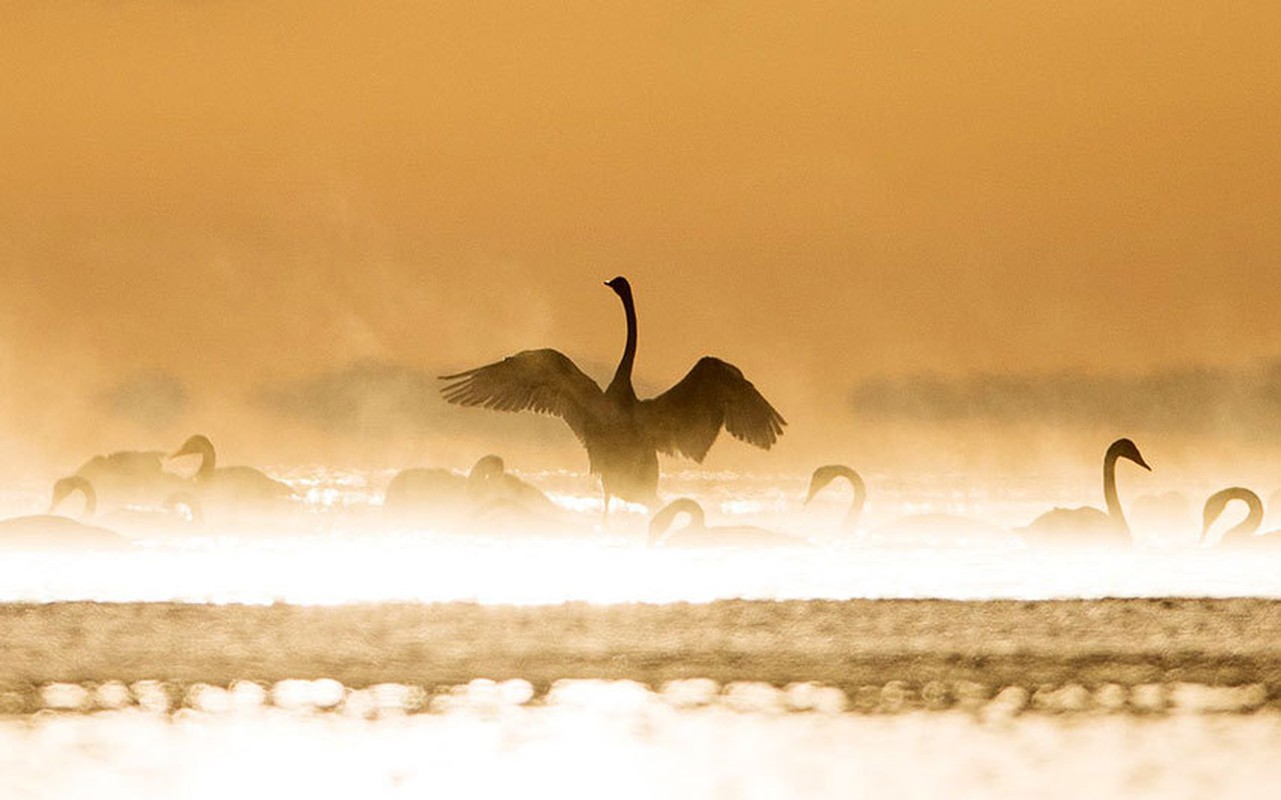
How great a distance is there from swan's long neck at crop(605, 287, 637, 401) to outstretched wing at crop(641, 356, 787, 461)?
1.45 ft

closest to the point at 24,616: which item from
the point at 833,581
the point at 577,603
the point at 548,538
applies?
the point at 577,603

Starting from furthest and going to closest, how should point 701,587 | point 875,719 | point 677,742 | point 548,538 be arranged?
point 548,538 < point 701,587 < point 875,719 < point 677,742

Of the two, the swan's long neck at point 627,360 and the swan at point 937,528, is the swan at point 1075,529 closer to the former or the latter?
the swan at point 937,528

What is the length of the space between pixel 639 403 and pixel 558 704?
812cm

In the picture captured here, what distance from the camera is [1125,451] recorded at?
58.6ft

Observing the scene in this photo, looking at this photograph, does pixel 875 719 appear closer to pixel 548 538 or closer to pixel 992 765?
pixel 992 765

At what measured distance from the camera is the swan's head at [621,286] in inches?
611

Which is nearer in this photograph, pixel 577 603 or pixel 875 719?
pixel 875 719

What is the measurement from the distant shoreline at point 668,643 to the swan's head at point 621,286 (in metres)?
9.41

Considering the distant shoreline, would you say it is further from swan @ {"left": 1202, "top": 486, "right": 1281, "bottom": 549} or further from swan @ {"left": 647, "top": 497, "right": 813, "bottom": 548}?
swan @ {"left": 1202, "top": 486, "right": 1281, "bottom": 549}

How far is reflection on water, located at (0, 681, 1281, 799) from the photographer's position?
436cm

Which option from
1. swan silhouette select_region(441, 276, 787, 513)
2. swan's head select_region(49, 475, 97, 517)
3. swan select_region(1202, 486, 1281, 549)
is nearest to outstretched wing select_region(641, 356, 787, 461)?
swan silhouette select_region(441, 276, 787, 513)

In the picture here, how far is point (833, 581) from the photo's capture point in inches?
300

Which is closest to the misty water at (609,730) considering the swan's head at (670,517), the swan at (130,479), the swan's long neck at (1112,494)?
the swan's head at (670,517)
